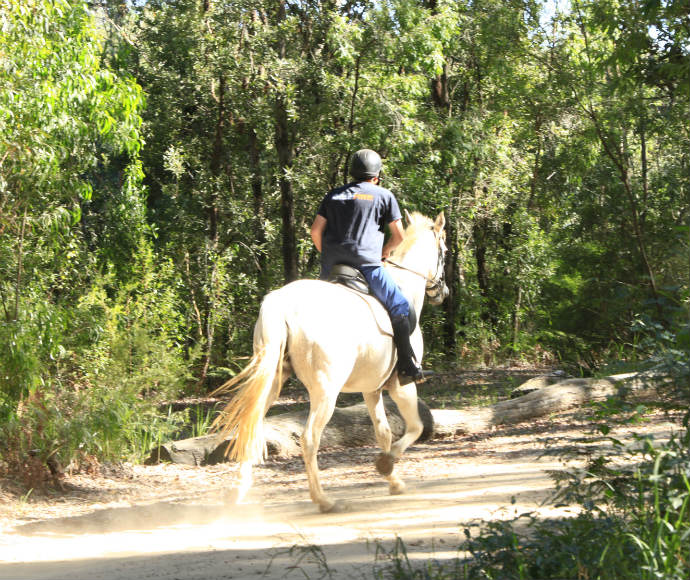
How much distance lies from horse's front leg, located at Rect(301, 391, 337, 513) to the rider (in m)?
1.08

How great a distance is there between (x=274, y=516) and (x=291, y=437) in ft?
12.0

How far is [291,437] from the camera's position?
10156mm

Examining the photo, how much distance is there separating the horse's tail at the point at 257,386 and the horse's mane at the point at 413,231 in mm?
2145

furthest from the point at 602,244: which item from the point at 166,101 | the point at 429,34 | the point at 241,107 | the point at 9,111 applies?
the point at 9,111

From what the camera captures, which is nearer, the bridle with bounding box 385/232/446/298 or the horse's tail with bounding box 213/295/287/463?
the horse's tail with bounding box 213/295/287/463

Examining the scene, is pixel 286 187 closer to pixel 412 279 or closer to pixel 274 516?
pixel 412 279

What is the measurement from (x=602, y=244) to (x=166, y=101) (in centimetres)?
1103

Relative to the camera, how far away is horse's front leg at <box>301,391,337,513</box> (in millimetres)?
6344

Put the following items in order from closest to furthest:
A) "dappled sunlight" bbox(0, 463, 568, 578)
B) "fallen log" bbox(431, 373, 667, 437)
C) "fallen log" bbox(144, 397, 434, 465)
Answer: "dappled sunlight" bbox(0, 463, 568, 578)
"fallen log" bbox(144, 397, 434, 465)
"fallen log" bbox(431, 373, 667, 437)

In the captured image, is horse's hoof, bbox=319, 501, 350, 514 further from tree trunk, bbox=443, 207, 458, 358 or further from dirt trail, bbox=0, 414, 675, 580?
tree trunk, bbox=443, 207, 458, 358

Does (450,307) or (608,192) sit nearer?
(608,192)

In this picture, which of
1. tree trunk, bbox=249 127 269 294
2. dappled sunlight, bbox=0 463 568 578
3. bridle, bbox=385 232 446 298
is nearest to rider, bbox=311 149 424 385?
bridle, bbox=385 232 446 298

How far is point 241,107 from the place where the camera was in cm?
1770

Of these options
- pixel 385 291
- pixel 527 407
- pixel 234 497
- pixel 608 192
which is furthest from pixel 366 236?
pixel 608 192
